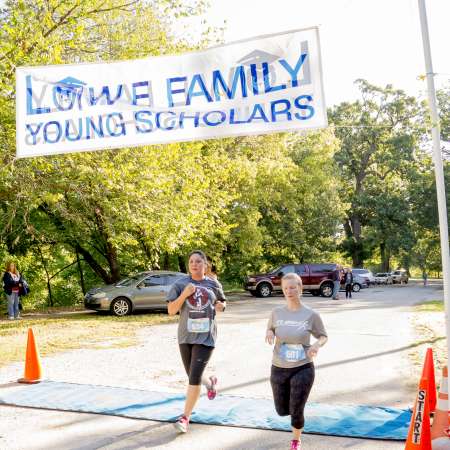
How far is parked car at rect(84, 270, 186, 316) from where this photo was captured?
20.3 metres

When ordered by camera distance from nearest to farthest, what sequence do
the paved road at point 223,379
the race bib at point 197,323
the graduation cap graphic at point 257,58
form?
the paved road at point 223,379, the race bib at point 197,323, the graduation cap graphic at point 257,58

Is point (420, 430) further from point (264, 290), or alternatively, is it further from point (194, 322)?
point (264, 290)

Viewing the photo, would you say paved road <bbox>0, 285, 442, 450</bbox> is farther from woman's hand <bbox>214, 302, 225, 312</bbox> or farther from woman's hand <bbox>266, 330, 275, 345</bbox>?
woman's hand <bbox>214, 302, 225, 312</bbox>

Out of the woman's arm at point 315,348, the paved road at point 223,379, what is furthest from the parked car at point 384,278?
the woman's arm at point 315,348

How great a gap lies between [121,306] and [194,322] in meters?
14.5

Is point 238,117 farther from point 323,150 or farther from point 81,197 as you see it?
point 323,150

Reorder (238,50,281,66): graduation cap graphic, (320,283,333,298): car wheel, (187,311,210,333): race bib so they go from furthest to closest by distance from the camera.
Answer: (320,283,333,298): car wheel
(238,50,281,66): graduation cap graphic
(187,311,210,333): race bib

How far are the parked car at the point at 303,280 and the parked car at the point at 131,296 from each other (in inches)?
498

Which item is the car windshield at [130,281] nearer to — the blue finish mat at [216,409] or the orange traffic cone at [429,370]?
the blue finish mat at [216,409]

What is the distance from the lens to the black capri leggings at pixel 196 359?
621 cm

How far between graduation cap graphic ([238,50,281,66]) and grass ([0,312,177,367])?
22.8 feet

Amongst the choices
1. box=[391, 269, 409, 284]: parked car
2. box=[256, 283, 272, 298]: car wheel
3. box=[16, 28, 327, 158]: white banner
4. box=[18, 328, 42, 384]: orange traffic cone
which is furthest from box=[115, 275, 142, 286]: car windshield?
box=[391, 269, 409, 284]: parked car

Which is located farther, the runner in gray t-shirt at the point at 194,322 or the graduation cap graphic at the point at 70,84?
the graduation cap graphic at the point at 70,84

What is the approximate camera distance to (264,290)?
108ft
